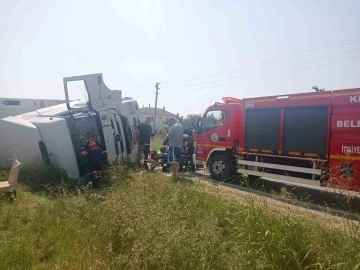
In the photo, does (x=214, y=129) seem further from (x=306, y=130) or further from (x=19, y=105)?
(x=19, y=105)

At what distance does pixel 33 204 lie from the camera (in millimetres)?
5211

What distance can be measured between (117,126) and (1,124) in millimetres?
3217

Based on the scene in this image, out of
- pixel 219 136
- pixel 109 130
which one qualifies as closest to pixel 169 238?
pixel 109 130

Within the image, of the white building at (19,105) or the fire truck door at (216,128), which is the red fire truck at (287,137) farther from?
the white building at (19,105)

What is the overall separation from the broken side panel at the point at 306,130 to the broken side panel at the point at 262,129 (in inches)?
11.5

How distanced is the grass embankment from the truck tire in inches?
164

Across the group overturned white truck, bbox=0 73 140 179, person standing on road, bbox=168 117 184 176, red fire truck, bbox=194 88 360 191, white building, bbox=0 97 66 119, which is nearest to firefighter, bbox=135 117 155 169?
overturned white truck, bbox=0 73 140 179

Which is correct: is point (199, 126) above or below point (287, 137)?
above

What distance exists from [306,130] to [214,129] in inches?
119

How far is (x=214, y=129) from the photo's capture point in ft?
30.1

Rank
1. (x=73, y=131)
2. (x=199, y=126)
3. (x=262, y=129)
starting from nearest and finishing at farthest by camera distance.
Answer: (x=73, y=131), (x=262, y=129), (x=199, y=126)

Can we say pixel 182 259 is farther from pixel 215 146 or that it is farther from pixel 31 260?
Result: pixel 215 146

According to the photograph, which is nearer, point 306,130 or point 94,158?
point 306,130

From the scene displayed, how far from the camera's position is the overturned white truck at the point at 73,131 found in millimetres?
7262
